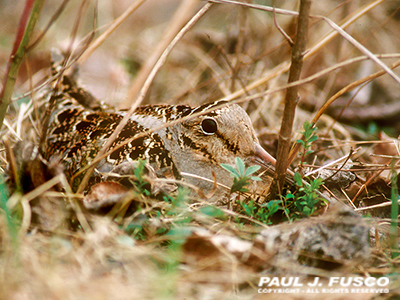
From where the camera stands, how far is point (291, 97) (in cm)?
144

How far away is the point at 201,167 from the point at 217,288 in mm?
730

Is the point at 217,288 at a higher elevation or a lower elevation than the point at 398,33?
lower

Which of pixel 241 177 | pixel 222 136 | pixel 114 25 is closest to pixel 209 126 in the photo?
pixel 222 136

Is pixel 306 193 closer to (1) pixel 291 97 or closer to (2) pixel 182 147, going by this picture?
(1) pixel 291 97

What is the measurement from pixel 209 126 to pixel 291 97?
444 millimetres

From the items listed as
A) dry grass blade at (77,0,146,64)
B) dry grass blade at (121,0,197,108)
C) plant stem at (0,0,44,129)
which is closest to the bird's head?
dry grass blade at (77,0,146,64)

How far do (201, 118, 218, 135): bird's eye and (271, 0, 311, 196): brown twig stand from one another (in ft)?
1.15

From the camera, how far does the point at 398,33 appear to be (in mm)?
3576

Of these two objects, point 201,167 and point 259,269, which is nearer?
point 259,269

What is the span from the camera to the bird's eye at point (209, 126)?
1670mm

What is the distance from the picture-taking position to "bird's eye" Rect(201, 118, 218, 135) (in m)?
1.67

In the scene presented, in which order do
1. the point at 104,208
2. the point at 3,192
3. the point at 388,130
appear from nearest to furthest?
the point at 3,192, the point at 104,208, the point at 388,130

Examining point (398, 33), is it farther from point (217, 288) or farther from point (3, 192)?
point (3, 192)

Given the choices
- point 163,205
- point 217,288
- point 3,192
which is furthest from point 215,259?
point 3,192
